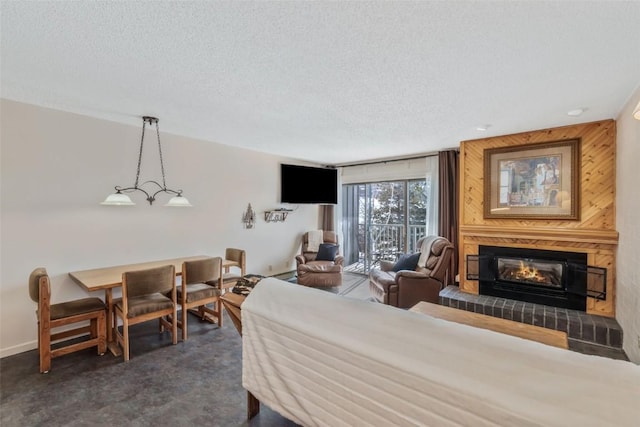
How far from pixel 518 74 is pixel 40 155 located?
14.2 feet

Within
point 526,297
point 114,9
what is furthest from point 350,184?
point 114,9

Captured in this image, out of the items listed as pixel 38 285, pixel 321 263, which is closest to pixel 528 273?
pixel 321 263

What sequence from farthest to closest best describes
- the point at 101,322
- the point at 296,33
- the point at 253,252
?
the point at 253,252
the point at 101,322
the point at 296,33

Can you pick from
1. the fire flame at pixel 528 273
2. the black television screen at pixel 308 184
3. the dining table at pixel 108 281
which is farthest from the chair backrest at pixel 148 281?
the fire flame at pixel 528 273

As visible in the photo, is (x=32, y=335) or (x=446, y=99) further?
(x=32, y=335)

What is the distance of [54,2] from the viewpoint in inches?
56.2

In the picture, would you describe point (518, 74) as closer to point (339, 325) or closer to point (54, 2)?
point (339, 325)

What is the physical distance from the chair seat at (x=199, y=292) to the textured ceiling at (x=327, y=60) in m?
1.94

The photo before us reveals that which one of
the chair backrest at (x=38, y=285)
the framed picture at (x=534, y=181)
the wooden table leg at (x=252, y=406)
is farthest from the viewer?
the framed picture at (x=534, y=181)

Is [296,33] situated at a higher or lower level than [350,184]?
higher

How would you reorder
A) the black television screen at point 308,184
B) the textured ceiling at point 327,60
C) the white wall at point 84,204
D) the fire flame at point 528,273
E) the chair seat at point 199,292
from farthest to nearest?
the black television screen at point 308,184 → the fire flame at point 528,273 → the chair seat at point 199,292 → the white wall at point 84,204 → the textured ceiling at point 327,60

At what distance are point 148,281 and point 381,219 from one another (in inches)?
170

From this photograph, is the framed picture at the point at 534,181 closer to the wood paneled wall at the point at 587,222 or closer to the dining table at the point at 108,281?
the wood paneled wall at the point at 587,222

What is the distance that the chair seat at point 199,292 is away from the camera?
322cm
